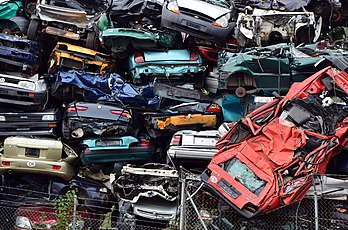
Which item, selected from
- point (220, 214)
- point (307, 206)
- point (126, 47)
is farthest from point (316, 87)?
point (126, 47)

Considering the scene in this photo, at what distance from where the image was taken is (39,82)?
13.6 metres

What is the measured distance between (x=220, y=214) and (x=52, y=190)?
13.6ft

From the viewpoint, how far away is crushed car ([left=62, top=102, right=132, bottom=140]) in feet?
42.5

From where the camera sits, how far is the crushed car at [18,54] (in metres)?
13.6

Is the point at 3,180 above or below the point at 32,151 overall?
below

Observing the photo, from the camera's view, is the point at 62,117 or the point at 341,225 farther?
the point at 62,117

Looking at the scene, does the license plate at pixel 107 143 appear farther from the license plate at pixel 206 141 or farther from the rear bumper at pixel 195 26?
the rear bumper at pixel 195 26

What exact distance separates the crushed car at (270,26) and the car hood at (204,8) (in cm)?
50

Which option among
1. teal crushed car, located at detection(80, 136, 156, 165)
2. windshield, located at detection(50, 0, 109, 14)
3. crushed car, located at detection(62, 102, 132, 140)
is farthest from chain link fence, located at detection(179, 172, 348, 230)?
windshield, located at detection(50, 0, 109, 14)

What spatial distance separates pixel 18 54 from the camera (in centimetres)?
1374

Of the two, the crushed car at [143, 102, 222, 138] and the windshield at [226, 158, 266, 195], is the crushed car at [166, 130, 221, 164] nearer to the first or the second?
the crushed car at [143, 102, 222, 138]

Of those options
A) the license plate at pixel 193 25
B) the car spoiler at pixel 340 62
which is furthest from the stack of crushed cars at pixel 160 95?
the car spoiler at pixel 340 62

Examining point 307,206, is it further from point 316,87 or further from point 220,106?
point 220,106

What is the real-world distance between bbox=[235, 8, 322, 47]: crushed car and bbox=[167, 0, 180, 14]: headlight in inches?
58.6
